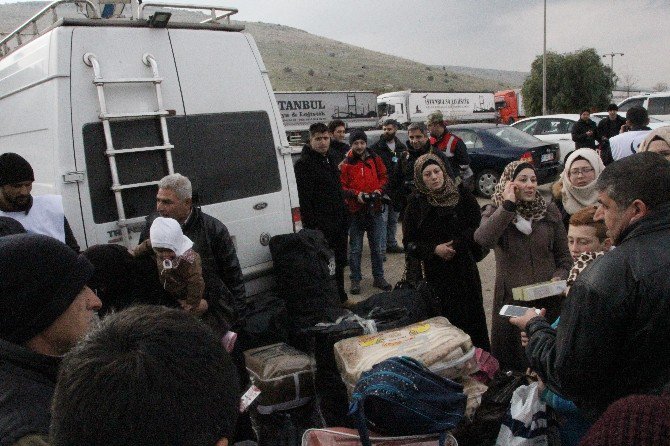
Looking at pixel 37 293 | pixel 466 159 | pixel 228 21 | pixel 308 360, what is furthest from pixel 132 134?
pixel 466 159

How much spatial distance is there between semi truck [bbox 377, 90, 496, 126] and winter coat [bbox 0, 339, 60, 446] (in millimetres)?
23785

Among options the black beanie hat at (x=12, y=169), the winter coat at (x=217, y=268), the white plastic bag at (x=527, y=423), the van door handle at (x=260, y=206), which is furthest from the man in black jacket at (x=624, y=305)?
the black beanie hat at (x=12, y=169)

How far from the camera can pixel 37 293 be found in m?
1.26

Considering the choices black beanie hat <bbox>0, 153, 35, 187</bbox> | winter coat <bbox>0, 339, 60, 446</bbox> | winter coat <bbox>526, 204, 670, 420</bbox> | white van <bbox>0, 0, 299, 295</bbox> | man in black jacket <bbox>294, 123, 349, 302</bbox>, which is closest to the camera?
winter coat <bbox>0, 339, 60, 446</bbox>

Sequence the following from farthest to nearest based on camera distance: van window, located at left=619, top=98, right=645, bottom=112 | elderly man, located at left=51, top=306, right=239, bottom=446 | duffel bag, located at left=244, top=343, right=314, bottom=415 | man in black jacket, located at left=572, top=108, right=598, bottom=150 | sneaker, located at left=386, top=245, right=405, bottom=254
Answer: van window, located at left=619, top=98, right=645, bottom=112 → man in black jacket, located at left=572, top=108, right=598, bottom=150 → sneaker, located at left=386, top=245, right=405, bottom=254 → duffel bag, located at left=244, top=343, right=314, bottom=415 → elderly man, located at left=51, top=306, right=239, bottom=446

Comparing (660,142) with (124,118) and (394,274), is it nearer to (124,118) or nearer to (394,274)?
(394,274)

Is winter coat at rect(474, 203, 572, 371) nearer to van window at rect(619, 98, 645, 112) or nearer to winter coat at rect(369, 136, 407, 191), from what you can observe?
winter coat at rect(369, 136, 407, 191)

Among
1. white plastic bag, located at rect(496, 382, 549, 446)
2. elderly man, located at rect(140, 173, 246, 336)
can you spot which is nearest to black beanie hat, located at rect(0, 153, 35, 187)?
elderly man, located at rect(140, 173, 246, 336)

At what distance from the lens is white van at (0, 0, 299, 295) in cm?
337

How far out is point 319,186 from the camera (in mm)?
5395

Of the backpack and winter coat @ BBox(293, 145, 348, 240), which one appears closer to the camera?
the backpack

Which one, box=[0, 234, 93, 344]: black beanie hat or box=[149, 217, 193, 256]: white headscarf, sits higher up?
box=[0, 234, 93, 344]: black beanie hat

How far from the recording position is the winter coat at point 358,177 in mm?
5992

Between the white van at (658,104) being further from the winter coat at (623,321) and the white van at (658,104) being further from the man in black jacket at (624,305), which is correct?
the winter coat at (623,321)
